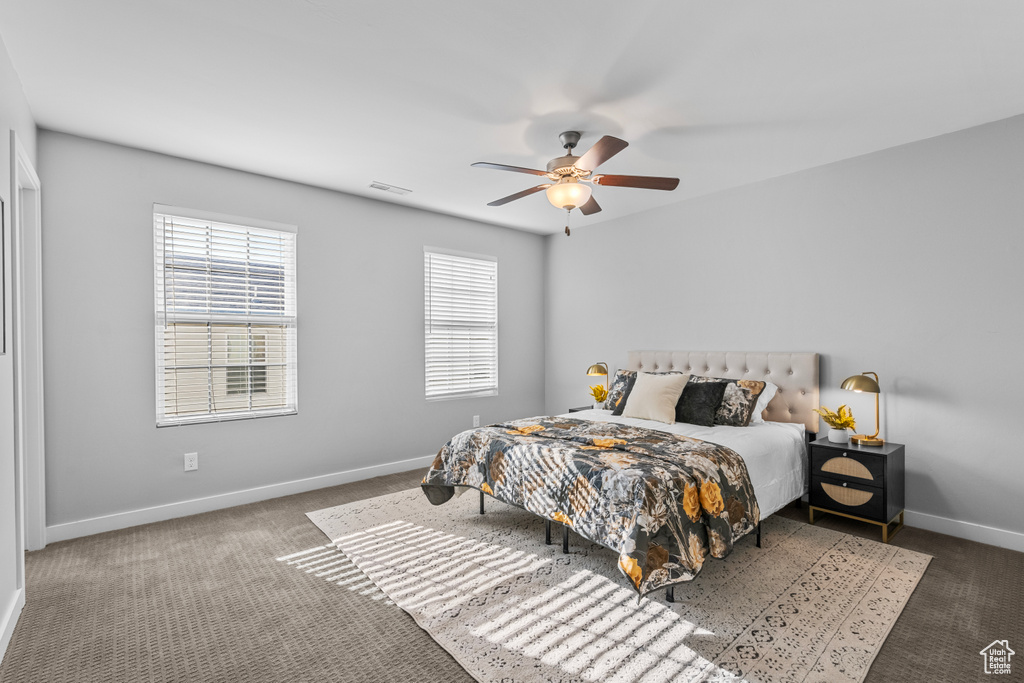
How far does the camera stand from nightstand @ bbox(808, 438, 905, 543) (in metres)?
3.05

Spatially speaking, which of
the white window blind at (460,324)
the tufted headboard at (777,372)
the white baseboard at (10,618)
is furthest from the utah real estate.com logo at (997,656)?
the white window blind at (460,324)

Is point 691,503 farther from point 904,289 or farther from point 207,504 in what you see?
point 207,504

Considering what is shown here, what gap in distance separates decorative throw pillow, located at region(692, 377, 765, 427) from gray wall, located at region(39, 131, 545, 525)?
2.58m

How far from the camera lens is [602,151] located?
2457 mm

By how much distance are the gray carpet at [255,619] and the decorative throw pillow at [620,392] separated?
1.87 metres

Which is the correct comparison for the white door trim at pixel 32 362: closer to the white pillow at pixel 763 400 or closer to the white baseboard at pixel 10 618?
the white baseboard at pixel 10 618

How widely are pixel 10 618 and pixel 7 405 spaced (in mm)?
920

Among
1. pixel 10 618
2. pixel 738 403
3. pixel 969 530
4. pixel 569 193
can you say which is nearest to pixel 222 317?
pixel 10 618

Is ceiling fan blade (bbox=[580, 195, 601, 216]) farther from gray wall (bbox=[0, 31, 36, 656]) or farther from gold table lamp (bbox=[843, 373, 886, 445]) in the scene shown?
gray wall (bbox=[0, 31, 36, 656])

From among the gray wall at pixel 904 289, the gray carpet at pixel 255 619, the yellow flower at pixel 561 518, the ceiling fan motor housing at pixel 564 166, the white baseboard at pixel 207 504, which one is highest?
the ceiling fan motor housing at pixel 564 166

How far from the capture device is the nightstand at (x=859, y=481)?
305 centimetres

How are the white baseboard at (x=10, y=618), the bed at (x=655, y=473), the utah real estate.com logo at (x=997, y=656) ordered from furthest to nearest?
the bed at (x=655, y=473)
the white baseboard at (x=10, y=618)
the utah real estate.com logo at (x=997, y=656)

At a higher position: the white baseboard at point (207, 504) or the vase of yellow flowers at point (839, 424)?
the vase of yellow flowers at point (839, 424)

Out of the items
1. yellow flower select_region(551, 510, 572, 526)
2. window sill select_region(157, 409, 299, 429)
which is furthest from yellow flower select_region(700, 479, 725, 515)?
window sill select_region(157, 409, 299, 429)
